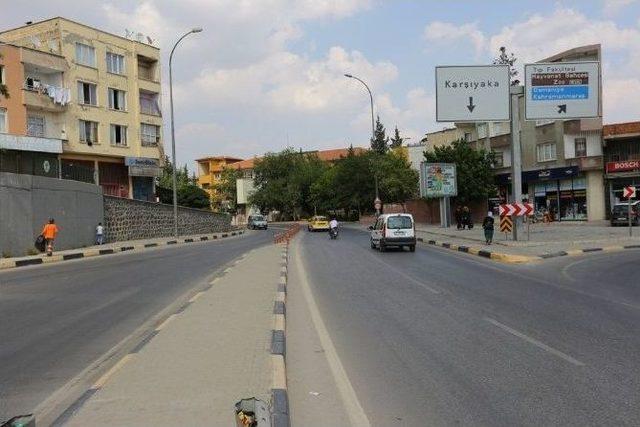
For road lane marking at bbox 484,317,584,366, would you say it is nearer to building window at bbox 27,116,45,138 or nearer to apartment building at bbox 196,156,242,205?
building window at bbox 27,116,45,138

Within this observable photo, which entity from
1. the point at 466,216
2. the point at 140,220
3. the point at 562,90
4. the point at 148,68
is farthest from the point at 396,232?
the point at 148,68

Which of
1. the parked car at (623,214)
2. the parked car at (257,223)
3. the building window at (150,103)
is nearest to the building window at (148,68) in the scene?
the building window at (150,103)

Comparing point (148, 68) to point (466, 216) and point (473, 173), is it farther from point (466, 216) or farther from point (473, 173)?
point (466, 216)

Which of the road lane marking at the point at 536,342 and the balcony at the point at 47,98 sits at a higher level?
→ the balcony at the point at 47,98

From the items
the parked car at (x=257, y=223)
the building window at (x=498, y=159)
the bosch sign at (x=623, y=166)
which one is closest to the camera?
the bosch sign at (x=623, y=166)

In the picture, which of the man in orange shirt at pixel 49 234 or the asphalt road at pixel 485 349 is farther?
the man in orange shirt at pixel 49 234

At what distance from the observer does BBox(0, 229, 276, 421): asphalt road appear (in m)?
6.73

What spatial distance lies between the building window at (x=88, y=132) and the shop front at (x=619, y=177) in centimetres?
3811

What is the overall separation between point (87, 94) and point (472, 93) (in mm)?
30381

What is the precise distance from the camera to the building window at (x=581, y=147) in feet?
159

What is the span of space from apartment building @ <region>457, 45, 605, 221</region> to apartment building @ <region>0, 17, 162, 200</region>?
30.1 meters

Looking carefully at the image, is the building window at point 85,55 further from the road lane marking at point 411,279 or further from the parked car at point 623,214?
the parked car at point 623,214

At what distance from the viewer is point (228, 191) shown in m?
126

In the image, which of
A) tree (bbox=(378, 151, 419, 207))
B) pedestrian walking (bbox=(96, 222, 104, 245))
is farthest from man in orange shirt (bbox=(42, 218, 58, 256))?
tree (bbox=(378, 151, 419, 207))
